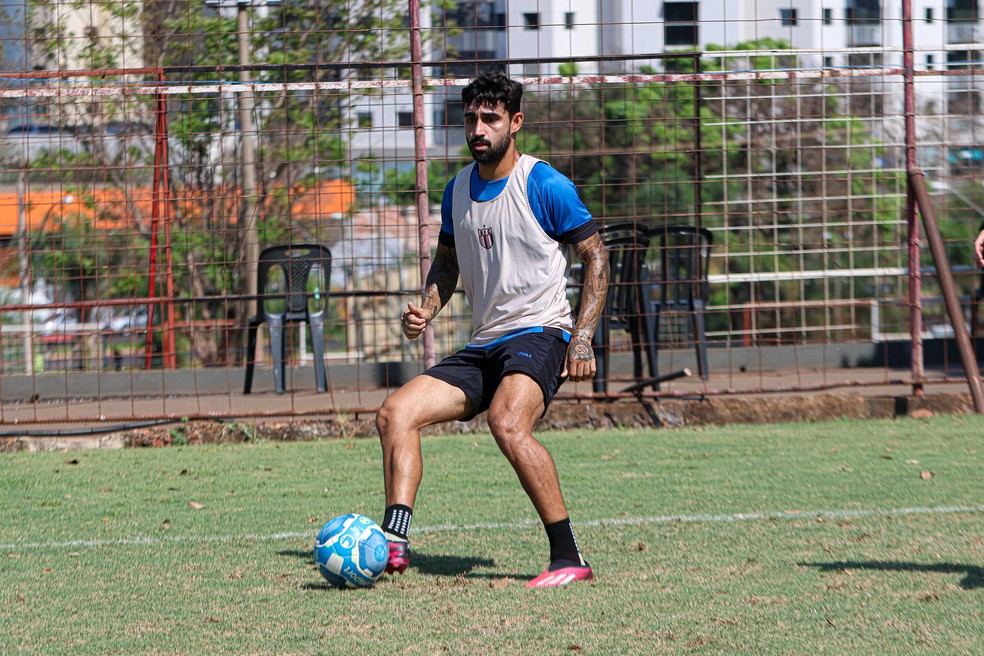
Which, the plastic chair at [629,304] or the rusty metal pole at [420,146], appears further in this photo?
the plastic chair at [629,304]

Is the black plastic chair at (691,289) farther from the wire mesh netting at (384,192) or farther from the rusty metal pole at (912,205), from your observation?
the rusty metal pole at (912,205)

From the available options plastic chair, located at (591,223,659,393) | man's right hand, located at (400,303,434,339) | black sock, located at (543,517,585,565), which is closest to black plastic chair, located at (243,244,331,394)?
plastic chair, located at (591,223,659,393)

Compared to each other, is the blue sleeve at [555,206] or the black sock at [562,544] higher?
the blue sleeve at [555,206]

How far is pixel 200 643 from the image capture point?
395cm

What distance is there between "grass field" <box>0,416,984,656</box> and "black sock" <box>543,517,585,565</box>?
13cm

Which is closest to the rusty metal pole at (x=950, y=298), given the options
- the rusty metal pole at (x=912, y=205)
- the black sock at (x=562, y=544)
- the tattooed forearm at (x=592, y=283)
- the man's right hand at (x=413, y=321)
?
the rusty metal pole at (x=912, y=205)

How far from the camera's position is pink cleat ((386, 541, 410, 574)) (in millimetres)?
4832

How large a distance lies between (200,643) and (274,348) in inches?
277

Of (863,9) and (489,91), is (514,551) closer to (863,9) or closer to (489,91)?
(489,91)

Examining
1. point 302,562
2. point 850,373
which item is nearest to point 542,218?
point 302,562

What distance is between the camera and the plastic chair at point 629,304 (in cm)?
998

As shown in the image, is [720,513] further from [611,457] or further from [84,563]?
[84,563]

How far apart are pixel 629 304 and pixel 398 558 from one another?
236 inches

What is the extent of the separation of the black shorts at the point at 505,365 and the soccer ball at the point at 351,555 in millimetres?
740
